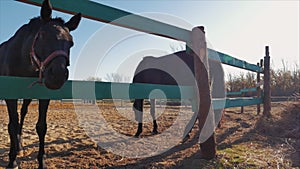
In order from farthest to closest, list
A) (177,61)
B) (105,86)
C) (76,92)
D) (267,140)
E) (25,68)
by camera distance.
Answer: (177,61), (267,140), (25,68), (105,86), (76,92)

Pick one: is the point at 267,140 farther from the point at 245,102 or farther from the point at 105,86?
the point at 105,86

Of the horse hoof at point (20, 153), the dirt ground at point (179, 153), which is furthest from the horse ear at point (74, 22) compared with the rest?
the horse hoof at point (20, 153)

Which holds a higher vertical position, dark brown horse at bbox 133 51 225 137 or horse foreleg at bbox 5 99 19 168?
dark brown horse at bbox 133 51 225 137

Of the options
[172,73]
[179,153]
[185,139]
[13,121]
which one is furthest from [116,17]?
[172,73]

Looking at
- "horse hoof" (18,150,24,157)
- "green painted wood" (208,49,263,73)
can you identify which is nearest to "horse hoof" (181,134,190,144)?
"green painted wood" (208,49,263,73)

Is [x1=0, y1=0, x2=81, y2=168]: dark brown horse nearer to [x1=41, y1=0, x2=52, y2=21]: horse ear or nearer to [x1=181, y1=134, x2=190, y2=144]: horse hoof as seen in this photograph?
[x1=41, y1=0, x2=52, y2=21]: horse ear

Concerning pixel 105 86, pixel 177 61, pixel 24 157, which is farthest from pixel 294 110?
pixel 24 157

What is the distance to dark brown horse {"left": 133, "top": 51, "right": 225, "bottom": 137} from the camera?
4.83 m

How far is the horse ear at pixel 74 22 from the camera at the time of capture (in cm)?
196

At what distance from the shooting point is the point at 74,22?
2.01 meters

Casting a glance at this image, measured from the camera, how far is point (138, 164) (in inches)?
104

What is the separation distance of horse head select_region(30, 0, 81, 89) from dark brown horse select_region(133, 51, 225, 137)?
10.1ft

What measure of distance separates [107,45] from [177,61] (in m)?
1.99

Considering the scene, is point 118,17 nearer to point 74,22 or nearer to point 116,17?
point 116,17
